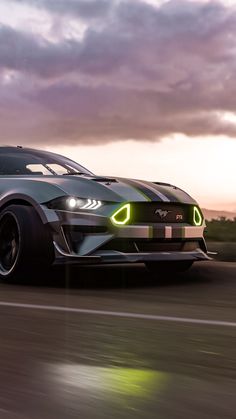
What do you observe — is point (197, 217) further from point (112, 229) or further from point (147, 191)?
point (112, 229)

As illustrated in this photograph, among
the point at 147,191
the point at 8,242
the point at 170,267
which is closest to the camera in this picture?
the point at 147,191

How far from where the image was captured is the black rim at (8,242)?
742cm

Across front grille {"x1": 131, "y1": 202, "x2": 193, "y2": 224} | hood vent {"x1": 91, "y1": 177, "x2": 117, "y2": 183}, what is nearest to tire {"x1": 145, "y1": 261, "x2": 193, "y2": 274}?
front grille {"x1": 131, "y1": 202, "x2": 193, "y2": 224}

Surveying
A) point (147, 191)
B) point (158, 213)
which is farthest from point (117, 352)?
point (147, 191)

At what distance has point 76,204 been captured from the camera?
23.1 ft

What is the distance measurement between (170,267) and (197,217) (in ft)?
3.06

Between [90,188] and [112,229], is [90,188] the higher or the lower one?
the higher one

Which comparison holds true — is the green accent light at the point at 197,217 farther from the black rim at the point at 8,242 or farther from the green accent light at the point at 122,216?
the black rim at the point at 8,242

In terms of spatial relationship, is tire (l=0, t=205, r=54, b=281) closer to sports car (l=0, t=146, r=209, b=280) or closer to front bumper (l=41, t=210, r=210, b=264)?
sports car (l=0, t=146, r=209, b=280)

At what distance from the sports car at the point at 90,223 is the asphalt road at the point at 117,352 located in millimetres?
357

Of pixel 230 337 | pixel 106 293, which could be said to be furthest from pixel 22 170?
pixel 230 337

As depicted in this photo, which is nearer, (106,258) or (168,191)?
(106,258)

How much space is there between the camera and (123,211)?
23.3 ft

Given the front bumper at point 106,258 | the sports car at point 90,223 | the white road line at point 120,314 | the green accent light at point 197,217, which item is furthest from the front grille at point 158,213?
the white road line at point 120,314
